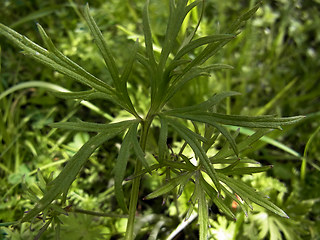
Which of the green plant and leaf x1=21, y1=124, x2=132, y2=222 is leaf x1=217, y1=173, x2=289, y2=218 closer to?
the green plant

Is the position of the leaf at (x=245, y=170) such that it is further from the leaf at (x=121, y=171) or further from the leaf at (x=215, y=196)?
the leaf at (x=121, y=171)

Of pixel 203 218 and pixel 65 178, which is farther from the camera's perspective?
pixel 203 218

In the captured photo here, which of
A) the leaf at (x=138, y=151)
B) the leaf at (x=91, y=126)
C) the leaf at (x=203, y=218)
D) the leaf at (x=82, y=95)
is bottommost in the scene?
the leaf at (x=203, y=218)

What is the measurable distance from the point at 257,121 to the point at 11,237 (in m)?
1.20

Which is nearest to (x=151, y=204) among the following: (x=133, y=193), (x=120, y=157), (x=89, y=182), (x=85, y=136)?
(x=89, y=182)

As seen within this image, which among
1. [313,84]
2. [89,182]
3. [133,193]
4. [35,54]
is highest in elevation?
[313,84]

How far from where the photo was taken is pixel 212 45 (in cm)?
119

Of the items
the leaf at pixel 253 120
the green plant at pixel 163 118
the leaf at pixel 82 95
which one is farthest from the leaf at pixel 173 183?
the leaf at pixel 82 95

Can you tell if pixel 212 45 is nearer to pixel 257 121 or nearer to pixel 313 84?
pixel 257 121

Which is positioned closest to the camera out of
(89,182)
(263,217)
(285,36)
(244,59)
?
(263,217)

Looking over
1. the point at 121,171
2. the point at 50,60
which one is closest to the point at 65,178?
the point at 121,171

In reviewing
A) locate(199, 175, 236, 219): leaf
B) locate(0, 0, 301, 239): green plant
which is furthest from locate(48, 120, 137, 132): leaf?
locate(199, 175, 236, 219): leaf

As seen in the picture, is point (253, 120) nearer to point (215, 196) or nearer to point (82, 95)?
point (215, 196)

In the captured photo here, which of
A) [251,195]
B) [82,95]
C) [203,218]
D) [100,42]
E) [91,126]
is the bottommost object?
[203,218]
